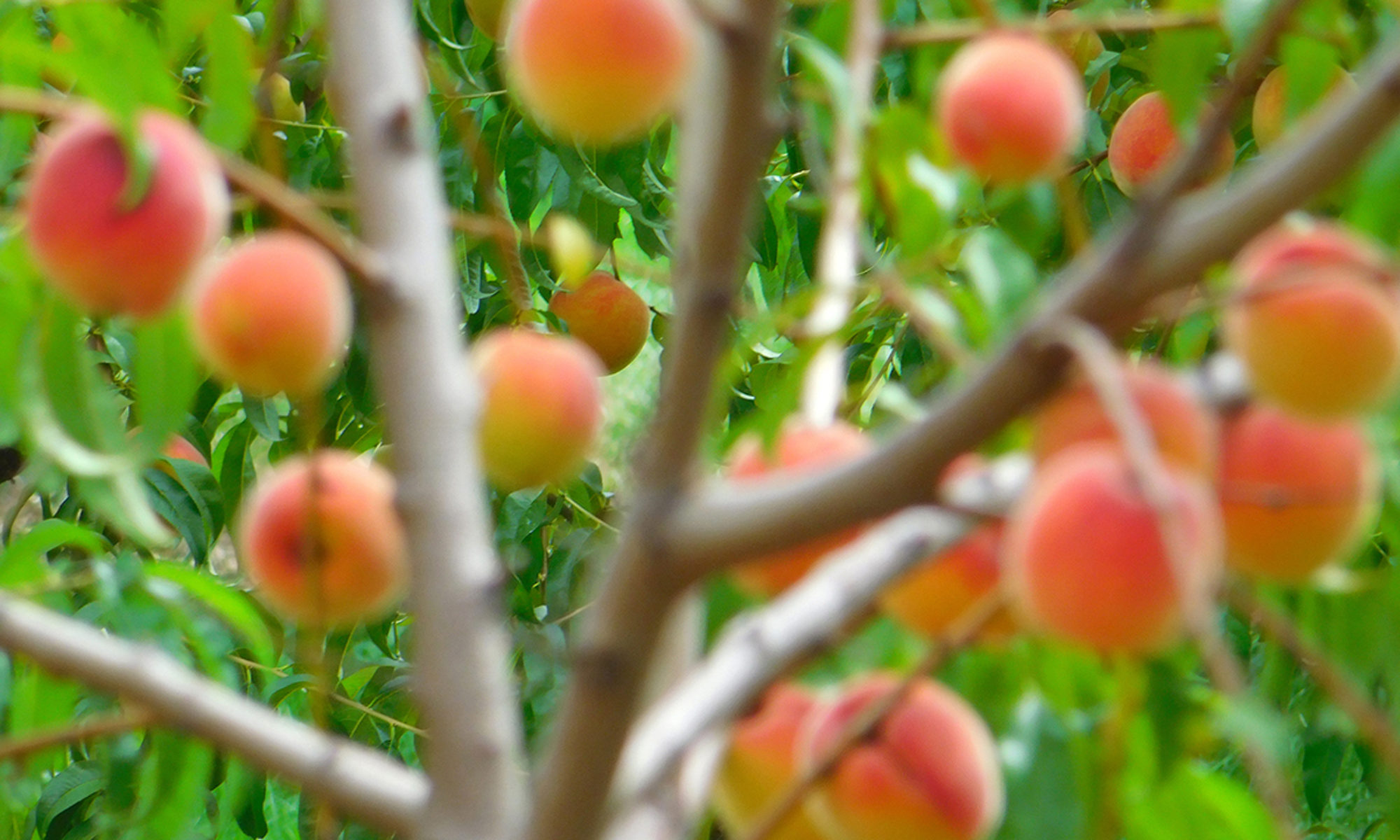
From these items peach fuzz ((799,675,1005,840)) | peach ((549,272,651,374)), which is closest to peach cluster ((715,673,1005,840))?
peach fuzz ((799,675,1005,840))

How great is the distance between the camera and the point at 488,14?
1.45 m

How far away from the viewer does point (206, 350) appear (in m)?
0.56

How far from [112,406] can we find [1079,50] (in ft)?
3.99

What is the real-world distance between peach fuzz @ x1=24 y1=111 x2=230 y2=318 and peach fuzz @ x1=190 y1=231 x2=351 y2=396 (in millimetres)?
26

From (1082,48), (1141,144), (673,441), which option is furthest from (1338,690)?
(1082,48)

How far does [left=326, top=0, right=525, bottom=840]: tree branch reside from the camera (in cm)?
48

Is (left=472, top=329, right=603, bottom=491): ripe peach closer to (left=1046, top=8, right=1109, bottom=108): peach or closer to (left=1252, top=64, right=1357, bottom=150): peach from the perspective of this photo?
(left=1252, top=64, right=1357, bottom=150): peach

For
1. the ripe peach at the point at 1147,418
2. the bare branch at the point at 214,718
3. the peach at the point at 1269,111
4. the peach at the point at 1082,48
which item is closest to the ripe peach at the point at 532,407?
the bare branch at the point at 214,718

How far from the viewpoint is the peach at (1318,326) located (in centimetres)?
40

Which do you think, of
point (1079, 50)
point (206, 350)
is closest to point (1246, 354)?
point (206, 350)

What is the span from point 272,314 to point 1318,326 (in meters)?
0.32

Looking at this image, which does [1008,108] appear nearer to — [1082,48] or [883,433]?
[883,433]

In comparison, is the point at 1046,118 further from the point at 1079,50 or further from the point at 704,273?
the point at 1079,50

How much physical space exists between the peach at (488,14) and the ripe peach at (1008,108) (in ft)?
3.05
